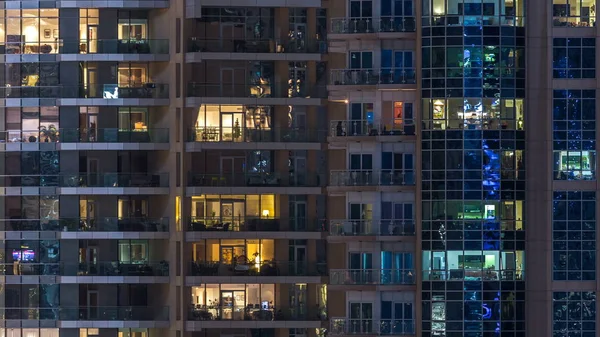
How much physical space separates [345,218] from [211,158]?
19.0ft

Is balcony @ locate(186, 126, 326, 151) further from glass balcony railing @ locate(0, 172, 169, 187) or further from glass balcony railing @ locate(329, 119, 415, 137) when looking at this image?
glass balcony railing @ locate(0, 172, 169, 187)

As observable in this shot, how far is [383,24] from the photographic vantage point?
7175cm

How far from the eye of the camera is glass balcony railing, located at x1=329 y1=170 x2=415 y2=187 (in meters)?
71.6

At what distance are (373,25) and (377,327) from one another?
11.5 meters

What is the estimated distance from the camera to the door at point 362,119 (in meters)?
71.8

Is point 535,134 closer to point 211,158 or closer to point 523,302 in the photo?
point 523,302

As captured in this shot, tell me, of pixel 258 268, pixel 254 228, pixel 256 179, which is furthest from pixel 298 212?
pixel 258 268

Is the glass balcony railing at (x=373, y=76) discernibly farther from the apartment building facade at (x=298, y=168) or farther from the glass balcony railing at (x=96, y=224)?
the glass balcony railing at (x=96, y=224)

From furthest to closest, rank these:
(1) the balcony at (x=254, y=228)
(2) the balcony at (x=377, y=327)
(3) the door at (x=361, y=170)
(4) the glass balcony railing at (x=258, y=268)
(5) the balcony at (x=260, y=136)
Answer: (4) the glass balcony railing at (x=258, y=268), (5) the balcony at (x=260, y=136), (1) the balcony at (x=254, y=228), (3) the door at (x=361, y=170), (2) the balcony at (x=377, y=327)

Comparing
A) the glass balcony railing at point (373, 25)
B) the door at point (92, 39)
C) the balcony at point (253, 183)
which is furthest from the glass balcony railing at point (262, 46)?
the balcony at point (253, 183)

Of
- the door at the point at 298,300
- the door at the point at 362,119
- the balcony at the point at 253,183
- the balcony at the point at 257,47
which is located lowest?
the door at the point at 298,300

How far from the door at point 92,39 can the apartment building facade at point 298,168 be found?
75mm

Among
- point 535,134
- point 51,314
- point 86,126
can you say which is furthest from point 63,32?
point 535,134

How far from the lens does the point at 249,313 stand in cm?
7231
